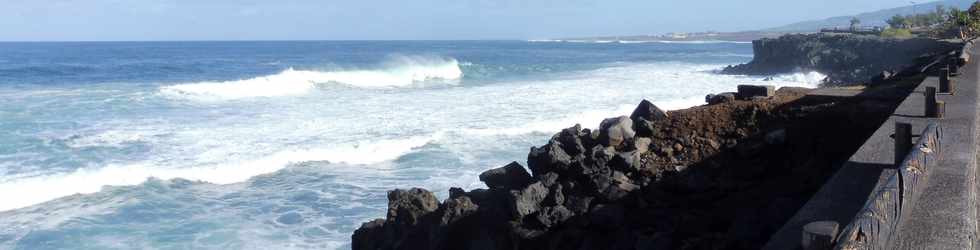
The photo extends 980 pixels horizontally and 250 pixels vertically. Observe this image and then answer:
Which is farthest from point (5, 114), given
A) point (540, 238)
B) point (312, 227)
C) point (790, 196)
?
point (790, 196)

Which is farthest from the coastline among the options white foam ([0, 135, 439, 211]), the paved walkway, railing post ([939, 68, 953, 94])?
white foam ([0, 135, 439, 211])

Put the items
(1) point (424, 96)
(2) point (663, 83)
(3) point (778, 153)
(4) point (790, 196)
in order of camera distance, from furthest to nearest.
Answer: (2) point (663, 83), (1) point (424, 96), (3) point (778, 153), (4) point (790, 196)

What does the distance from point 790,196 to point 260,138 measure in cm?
1350

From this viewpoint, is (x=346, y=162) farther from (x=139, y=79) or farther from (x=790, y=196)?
(x=139, y=79)

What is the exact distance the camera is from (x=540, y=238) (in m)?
7.30

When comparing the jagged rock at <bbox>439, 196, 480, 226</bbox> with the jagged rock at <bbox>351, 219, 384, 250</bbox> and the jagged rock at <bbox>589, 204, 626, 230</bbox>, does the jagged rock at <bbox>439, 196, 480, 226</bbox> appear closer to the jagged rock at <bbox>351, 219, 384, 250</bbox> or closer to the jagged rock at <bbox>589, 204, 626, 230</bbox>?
the jagged rock at <bbox>351, 219, 384, 250</bbox>

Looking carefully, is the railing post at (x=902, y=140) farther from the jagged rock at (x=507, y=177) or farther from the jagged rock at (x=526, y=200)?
the jagged rock at (x=507, y=177)

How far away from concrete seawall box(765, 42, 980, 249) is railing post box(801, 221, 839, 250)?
1.43ft

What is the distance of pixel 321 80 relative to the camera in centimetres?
4016

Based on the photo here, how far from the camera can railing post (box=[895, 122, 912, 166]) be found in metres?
5.29

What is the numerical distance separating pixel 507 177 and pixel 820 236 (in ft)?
18.7

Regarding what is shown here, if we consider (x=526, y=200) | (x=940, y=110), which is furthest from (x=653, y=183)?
(x=940, y=110)

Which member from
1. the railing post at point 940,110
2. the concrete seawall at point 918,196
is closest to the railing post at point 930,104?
the railing post at point 940,110

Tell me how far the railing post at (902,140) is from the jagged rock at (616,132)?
3.48m
